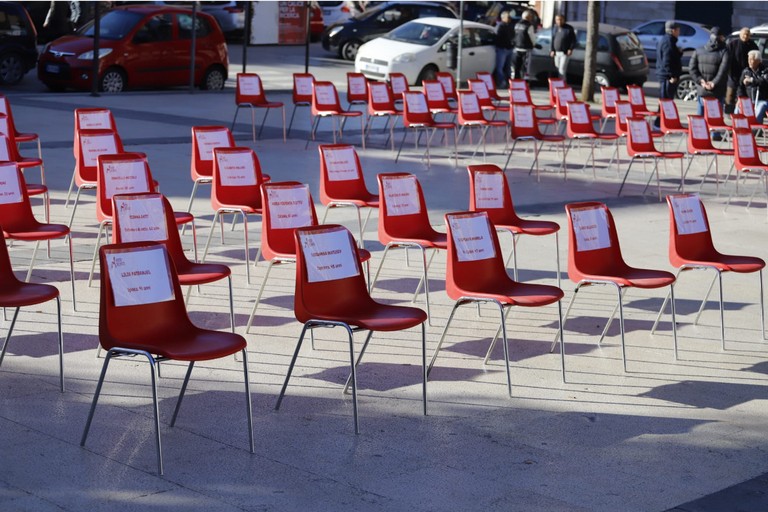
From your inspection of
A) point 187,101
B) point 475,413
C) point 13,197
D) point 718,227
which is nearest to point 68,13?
point 187,101

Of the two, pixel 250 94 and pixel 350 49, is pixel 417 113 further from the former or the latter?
pixel 350 49

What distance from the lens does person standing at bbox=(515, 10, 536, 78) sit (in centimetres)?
2367

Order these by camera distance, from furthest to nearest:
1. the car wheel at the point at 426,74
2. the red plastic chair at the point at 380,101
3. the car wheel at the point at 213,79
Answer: the car wheel at the point at 426,74, the car wheel at the point at 213,79, the red plastic chair at the point at 380,101

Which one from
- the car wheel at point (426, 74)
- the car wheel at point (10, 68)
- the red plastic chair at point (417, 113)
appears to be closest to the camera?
the red plastic chair at point (417, 113)

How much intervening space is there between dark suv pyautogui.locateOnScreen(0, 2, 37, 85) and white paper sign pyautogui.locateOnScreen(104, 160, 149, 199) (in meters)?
13.1

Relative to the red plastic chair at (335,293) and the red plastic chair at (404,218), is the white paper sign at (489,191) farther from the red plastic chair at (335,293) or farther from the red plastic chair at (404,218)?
the red plastic chair at (335,293)

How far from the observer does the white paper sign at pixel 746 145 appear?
13032 millimetres

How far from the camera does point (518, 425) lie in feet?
20.0

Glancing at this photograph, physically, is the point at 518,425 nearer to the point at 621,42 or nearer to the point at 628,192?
the point at 628,192

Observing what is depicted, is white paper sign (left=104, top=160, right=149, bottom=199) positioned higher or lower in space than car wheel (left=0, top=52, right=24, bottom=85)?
higher

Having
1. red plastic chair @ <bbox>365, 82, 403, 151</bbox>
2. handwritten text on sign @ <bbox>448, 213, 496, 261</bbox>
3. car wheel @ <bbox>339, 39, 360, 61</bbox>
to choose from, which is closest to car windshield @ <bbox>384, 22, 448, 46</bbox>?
car wheel @ <bbox>339, 39, 360, 61</bbox>

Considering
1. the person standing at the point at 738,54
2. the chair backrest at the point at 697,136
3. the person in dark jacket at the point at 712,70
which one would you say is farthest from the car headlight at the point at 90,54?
the chair backrest at the point at 697,136

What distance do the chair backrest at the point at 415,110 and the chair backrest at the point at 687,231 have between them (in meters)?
6.91

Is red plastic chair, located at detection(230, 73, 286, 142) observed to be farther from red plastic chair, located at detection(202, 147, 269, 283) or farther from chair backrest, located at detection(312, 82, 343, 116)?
red plastic chair, located at detection(202, 147, 269, 283)
